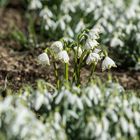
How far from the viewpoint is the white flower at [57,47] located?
5129 millimetres

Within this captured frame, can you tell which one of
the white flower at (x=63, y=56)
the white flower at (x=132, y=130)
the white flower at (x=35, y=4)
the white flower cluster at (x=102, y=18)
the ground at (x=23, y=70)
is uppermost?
the white flower at (x=35, y=4)

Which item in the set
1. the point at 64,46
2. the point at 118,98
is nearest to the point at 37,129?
the point at 118,98

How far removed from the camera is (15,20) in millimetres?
8164

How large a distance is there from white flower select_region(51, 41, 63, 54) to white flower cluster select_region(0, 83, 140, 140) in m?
0.46

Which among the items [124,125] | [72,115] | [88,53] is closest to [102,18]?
[88,53]

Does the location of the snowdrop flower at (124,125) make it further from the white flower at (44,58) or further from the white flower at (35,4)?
the white flower at (35,4)

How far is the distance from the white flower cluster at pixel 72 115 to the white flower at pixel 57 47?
1.52 feet

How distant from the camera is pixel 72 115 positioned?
15.0ft

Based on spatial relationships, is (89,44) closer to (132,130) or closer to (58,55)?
(58,55)

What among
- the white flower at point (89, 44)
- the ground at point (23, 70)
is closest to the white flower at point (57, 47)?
the white flower at point (89, 44)

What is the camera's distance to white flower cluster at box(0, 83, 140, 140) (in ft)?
14.1

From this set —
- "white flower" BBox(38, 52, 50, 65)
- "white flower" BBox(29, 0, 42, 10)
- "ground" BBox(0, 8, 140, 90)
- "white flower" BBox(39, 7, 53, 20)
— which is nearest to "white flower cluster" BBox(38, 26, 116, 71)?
"white flower" BBox(38, 52, 50, 65)

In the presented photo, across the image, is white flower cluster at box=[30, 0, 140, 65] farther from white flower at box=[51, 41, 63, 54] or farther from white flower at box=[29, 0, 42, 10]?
white flower at box=[51, 41, 63, 54]

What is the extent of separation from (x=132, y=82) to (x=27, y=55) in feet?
3.83
